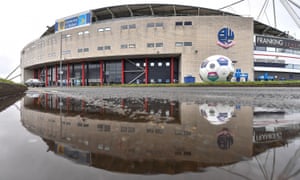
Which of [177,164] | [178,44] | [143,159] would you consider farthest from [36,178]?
[178,44]

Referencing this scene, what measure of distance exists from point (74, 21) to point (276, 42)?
45.0 metres

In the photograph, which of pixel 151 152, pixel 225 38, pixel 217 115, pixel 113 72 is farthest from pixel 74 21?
pixel 151 152

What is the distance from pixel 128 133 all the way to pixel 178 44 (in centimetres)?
2809

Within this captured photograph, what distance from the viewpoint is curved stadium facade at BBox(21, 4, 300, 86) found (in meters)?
28.2

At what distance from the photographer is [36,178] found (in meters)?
1.20

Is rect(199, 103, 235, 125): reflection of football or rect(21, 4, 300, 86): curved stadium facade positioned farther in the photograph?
rect(21, 4, 300, 86): curved stadium facade

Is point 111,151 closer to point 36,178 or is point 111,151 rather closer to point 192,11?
point 36,178

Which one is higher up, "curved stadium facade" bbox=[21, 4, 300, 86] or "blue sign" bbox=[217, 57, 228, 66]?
"curved stadium facade" bbox=[21, 4, 300, 86]

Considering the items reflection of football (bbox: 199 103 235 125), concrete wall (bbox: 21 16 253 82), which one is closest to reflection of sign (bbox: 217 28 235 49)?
concrete wall (bbox: 21 16 253 82)

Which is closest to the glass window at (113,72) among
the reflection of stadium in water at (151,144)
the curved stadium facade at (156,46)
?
the curved stadium facade at (156,46)

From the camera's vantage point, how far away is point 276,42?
35.1m

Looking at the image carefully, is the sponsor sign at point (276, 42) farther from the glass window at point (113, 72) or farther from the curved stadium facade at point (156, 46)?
the glass window at point (113, 72)

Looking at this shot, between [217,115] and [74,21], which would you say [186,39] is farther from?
[217,115]

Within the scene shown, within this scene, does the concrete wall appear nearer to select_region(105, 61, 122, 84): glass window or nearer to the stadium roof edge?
select_region(105, 61, 122, 84): glass window
